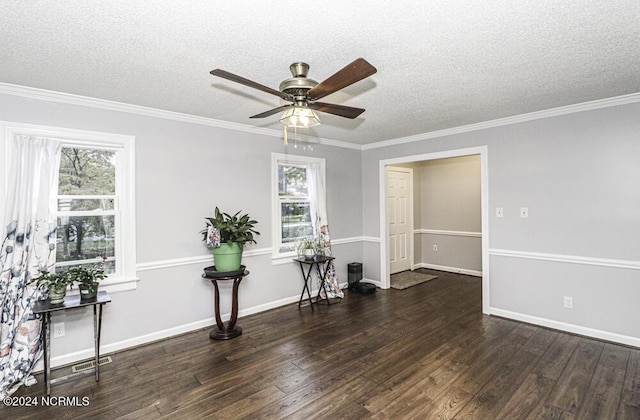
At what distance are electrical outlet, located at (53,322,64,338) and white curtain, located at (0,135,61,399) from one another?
0.41 feet

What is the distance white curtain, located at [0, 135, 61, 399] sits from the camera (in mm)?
2559

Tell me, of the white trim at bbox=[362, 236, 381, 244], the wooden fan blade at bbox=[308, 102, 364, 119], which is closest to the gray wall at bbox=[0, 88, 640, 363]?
the white trim at bbox=[362, 236, 381, 244]

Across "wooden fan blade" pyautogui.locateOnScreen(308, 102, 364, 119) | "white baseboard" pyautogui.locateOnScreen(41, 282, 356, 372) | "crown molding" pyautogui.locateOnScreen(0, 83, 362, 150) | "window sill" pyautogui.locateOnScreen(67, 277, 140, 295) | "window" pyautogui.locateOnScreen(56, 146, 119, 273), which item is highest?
"crown molding" pyautogui.locateOnScreen(0, 83, 362, 150)

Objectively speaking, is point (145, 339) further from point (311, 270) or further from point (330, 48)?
point (330, 48)

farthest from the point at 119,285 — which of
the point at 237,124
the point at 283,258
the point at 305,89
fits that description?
the point at 305,89

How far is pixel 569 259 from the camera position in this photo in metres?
3.46

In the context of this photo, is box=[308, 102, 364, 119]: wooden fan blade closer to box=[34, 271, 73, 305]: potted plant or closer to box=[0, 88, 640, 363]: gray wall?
box=[0, 88, 640, 363]: gray wall

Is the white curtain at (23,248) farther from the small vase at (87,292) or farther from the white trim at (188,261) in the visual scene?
the white trim at (188,261)

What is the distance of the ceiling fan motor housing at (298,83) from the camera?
2033 mm

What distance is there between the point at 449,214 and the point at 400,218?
3.42ft

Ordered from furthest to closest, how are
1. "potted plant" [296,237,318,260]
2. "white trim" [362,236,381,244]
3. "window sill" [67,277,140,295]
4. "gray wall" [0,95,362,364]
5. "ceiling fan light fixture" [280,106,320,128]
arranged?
"white trim" [362,236,381,244], "potted plant" [296,237,318,260], "window sill" [67,277,140,295], "gray wall" [0,95,362,364], "ceiling fan light fixture" [280,106,320,128]

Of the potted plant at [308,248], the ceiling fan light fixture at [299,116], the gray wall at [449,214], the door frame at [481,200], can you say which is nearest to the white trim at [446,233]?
the gray wall at [449,214]

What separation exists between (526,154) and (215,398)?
410 cm

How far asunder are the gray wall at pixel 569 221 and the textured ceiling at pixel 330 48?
499 millimetres
